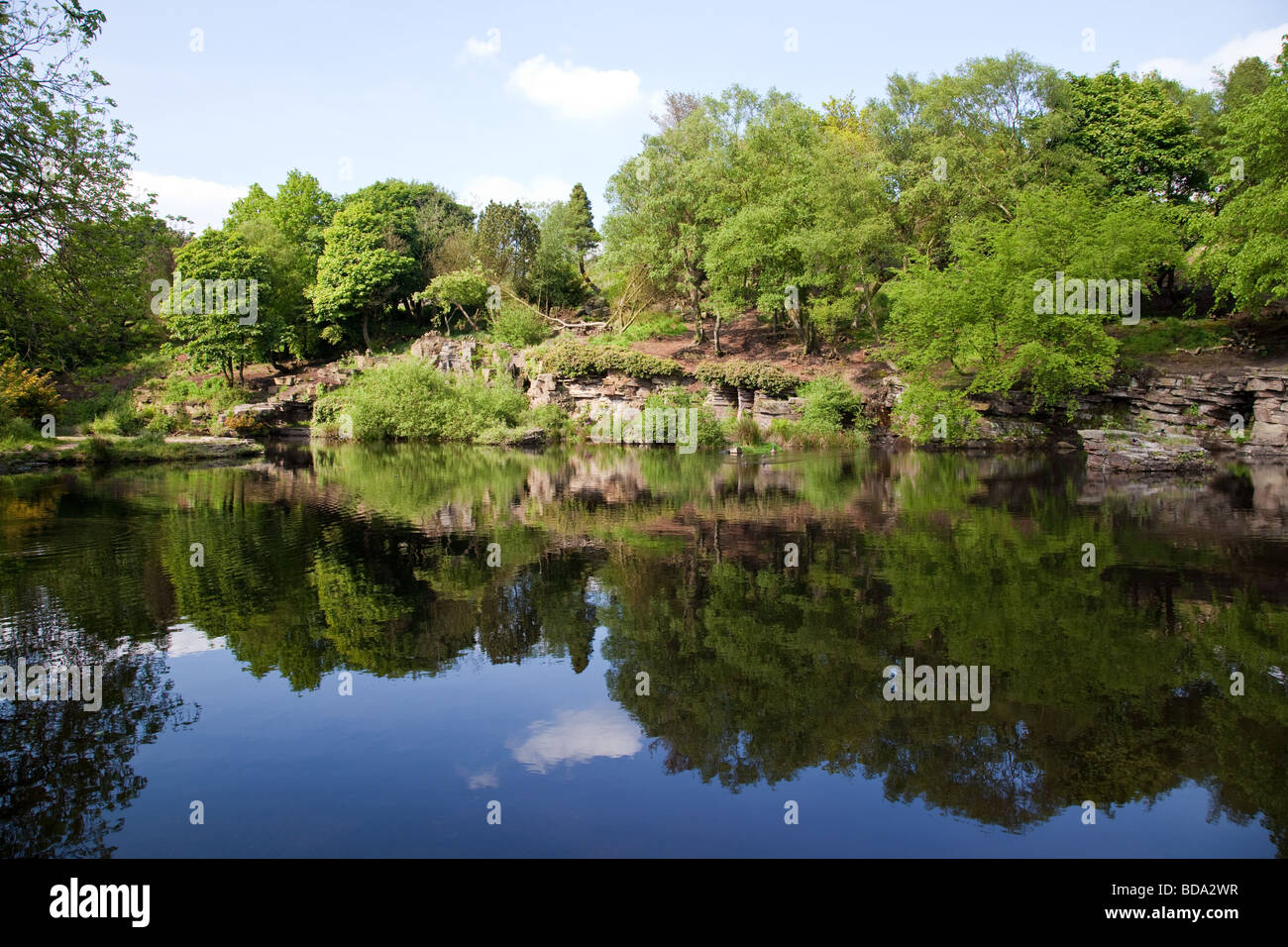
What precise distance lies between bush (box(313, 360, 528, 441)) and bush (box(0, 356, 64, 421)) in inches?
551

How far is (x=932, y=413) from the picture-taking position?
3519 cm

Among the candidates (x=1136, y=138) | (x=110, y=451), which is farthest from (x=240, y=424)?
(x=1136, y=138)

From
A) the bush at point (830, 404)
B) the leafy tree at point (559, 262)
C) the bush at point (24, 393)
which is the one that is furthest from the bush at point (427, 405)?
the bush at point (830, 404)

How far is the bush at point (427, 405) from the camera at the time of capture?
44.1 metres

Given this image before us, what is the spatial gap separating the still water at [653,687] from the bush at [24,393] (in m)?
19.2

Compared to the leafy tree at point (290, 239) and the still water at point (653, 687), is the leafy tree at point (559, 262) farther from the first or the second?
the still water at point (653, 687)

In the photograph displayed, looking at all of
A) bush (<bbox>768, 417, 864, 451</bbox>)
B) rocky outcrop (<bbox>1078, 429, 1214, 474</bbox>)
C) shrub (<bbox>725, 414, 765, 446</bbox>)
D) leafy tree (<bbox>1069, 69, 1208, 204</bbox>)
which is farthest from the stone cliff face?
leafy tree (<bbox>1069, 69, 1208, 204</bbox>)

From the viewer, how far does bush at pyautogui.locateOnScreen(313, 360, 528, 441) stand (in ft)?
145

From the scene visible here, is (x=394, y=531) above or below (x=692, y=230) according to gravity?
below
